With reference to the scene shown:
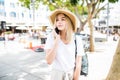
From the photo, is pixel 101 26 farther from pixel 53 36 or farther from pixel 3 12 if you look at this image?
pixel 53 36

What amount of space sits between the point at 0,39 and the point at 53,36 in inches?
1086

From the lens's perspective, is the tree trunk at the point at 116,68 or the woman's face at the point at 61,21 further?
the tree trunk at the point at 116,68

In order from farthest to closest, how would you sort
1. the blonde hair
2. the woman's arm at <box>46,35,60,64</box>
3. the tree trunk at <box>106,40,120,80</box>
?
the tree trunk at <box>106,40,120,80</box>, the blonde hair, the woman's arm at <box>46,35,60,64</box>

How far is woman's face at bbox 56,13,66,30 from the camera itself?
250cm

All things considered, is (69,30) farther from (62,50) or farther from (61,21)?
(62,50)

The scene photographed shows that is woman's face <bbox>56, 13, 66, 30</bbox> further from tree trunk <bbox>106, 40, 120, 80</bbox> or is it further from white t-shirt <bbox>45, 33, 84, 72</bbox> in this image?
tree trunk <bbox>106, 40, 120, 80</bbox>

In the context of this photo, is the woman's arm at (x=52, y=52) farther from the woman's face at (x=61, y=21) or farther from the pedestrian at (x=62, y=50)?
the woman's face at (x=61, y=21)

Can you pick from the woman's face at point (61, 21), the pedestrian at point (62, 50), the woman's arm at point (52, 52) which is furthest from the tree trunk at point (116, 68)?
the woman's arm at point (52, 52)

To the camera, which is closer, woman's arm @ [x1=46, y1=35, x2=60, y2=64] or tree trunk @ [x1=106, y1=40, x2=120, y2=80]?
woman's arm @ [x1=46, y1=35, x2=60, y2=64]

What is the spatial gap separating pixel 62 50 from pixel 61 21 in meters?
0.32

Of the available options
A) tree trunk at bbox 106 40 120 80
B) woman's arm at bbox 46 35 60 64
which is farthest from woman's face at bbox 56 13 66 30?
tree trunk at bbox 106 40 120 80

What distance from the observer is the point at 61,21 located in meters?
2.53

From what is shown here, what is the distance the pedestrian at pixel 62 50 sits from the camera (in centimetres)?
248

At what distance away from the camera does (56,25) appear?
253 cm
